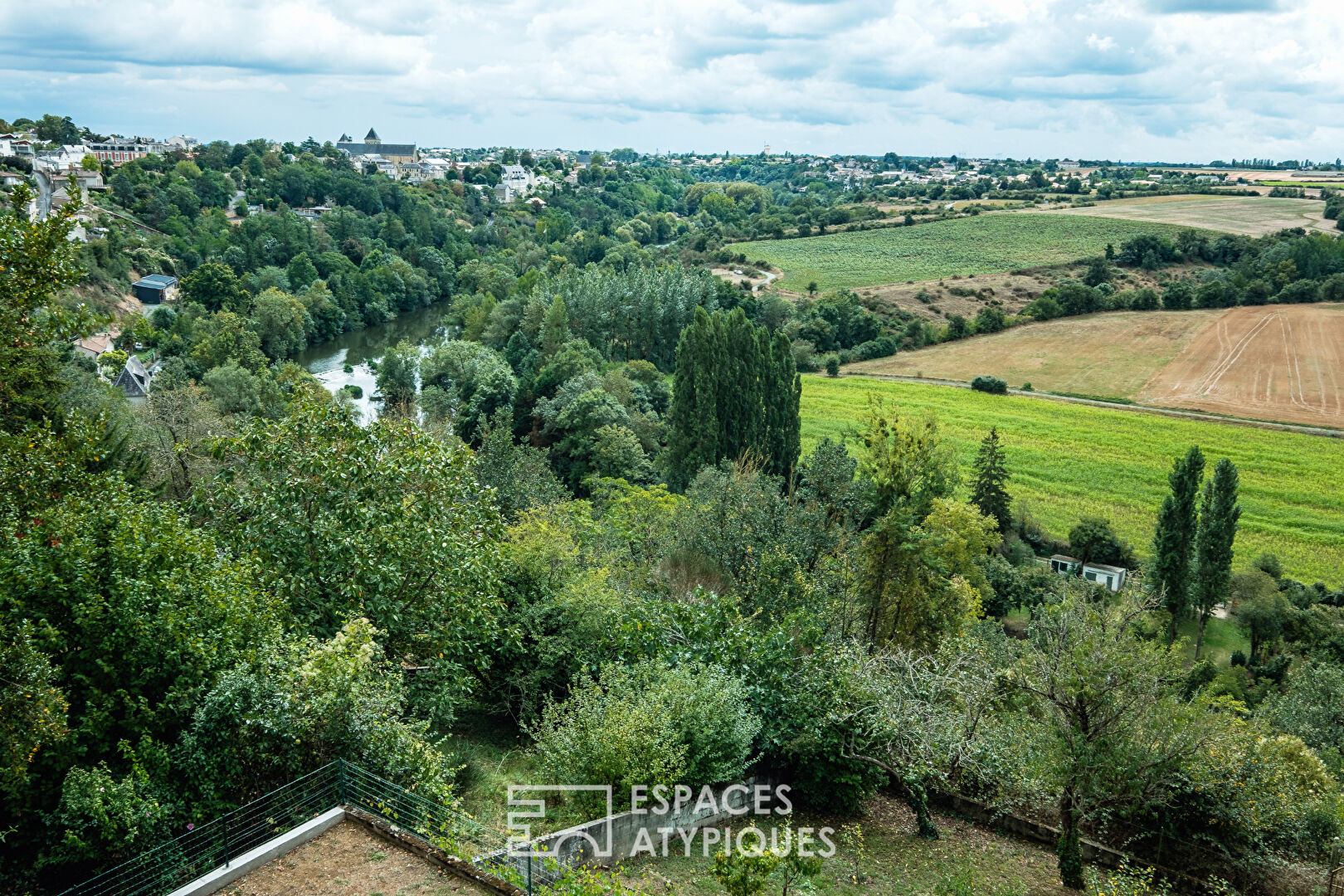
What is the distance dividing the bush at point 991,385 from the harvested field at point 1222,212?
194 feet

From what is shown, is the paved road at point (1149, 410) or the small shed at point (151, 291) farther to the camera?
the small shed at point (151, 291)

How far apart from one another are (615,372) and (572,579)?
117 ft

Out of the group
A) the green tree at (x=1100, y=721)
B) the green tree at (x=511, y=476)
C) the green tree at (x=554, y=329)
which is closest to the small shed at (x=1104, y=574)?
the green tree at (x=511, y=476)

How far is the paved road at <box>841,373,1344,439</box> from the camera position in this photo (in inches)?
2189

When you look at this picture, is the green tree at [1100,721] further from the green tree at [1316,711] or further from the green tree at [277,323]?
the green tree at [277,323]

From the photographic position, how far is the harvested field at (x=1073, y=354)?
6781cm

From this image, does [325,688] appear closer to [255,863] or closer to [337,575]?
[255,863]

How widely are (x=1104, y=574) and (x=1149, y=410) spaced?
23.9 m

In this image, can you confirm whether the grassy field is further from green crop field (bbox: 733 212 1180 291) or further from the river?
green crop field (bbox: 733 212 1180 291)

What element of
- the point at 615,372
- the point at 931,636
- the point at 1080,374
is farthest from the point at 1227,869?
the point at 1080,374

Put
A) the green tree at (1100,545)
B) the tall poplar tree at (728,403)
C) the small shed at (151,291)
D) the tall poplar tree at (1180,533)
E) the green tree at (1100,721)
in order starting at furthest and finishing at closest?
the small shed at (151,291), the green tree at (1100,545), the tall poplar tree at (728,403), the tall poplar tree at (1180,533), the green tree at (1100,721)

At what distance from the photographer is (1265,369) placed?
6562 centimetres

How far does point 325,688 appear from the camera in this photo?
1215 centimetres

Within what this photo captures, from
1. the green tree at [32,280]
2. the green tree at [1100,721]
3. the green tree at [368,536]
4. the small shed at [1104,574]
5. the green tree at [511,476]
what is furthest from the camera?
the small shed at [1104,574]
